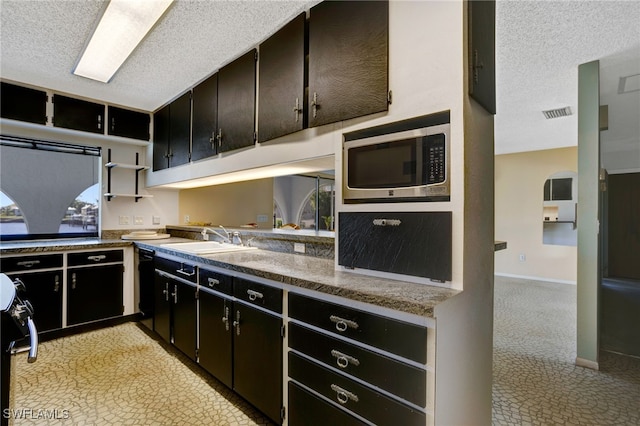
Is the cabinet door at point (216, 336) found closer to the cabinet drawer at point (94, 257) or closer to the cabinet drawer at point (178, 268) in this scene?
the cabinet drawer at point (178, 268)

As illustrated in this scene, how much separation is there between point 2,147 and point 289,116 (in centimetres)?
340

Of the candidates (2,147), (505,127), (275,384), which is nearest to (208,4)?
(275,384)

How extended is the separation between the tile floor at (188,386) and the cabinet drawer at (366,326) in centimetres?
90

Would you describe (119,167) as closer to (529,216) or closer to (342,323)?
(342,323)

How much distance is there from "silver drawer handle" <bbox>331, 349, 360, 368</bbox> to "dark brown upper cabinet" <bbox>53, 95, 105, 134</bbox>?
145 inches

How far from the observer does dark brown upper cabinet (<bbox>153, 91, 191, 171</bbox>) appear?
3180 millimetres

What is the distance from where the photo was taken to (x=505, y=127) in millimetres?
4414

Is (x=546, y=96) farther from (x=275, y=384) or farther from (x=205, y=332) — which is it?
(x=205, y=332)

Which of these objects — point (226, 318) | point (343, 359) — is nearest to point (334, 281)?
point (343, 359)

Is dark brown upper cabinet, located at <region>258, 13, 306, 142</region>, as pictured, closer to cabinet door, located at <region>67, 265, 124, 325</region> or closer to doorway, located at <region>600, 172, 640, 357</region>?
cabinet door, located at <region>67, 265, 124, 325</region>

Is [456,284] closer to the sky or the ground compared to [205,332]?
closer to the sky

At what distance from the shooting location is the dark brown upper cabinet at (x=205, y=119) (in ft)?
9.07

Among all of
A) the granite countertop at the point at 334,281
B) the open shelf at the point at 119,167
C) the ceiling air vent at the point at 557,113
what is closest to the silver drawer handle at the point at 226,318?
the granite countertop at the point at 334,281

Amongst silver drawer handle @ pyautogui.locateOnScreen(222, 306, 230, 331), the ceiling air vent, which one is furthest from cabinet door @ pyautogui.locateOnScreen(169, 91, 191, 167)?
the ceiling air vent
